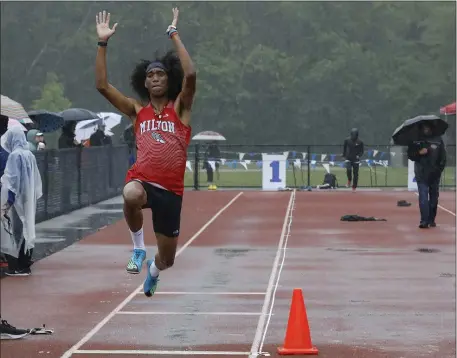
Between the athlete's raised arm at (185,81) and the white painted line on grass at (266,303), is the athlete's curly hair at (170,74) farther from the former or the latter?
the white painted line on grass at (266,303)

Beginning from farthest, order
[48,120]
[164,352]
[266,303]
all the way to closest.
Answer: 1. [48,120]
2. [266,303]
3. [164,352]

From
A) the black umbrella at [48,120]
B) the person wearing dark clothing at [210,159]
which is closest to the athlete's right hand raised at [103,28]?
the black umbrella at [48,120]

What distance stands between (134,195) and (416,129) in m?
15.6

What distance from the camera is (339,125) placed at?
80.4 meters

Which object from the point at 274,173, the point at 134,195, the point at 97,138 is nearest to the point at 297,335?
the point at 134,195

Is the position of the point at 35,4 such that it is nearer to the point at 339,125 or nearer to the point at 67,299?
the point at 339,125

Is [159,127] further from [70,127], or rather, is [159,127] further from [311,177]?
[311,177]

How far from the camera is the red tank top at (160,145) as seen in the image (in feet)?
28.1

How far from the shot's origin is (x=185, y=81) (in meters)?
8.51

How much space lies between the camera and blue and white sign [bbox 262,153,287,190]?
39.8 meters

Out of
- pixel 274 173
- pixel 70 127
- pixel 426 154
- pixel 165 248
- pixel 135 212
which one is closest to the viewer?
pixel 135 212

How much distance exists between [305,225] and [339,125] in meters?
56.3

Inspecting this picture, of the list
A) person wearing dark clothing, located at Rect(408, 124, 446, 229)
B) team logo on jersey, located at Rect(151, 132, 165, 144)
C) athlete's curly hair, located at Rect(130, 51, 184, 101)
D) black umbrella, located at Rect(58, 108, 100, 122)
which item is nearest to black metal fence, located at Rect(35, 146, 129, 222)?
black umbrella, located at Rect(58, 108, 100, 122)

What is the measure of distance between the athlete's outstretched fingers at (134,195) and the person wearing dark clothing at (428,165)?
47.5 ft
